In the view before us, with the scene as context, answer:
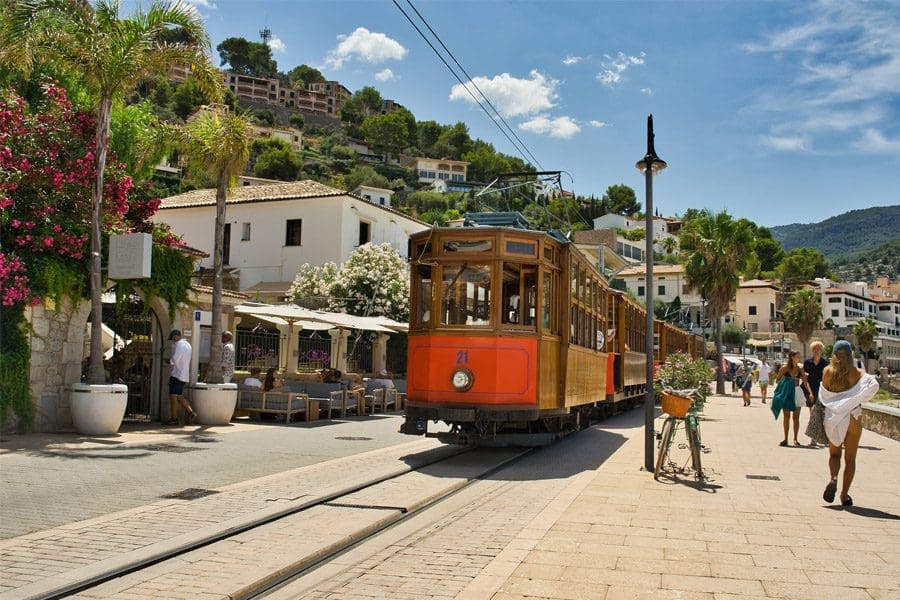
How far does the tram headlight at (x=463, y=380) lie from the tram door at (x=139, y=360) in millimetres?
8239

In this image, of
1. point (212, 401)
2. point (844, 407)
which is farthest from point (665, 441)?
point (212, 401)

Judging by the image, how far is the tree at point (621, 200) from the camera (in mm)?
144812

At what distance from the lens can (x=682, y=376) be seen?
13391 mm

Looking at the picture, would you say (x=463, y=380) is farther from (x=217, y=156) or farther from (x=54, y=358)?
(x=217, y=156)

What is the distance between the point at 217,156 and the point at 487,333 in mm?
8576

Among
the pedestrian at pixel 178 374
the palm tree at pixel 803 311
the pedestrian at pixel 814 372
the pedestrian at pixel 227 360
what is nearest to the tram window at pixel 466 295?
the pedestrian at pixel 814 372

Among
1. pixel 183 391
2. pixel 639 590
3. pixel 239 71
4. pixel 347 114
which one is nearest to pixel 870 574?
pixel 639 590

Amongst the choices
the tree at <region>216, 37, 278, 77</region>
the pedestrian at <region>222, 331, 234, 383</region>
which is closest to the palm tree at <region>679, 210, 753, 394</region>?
the pedestrian at <region>222, 331, 234, 383</region>

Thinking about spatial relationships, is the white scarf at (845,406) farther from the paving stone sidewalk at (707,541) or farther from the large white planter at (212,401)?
the large white planter at (212,401)

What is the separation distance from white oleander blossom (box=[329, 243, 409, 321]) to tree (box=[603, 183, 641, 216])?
112824 millimetres

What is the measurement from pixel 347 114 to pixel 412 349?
537 ft

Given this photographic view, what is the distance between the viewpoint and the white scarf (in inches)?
324

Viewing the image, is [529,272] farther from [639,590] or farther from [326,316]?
[326,316]

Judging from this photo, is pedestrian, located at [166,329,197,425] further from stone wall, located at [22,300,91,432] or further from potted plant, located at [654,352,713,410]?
potted plant, located at [654,352,713,410]
